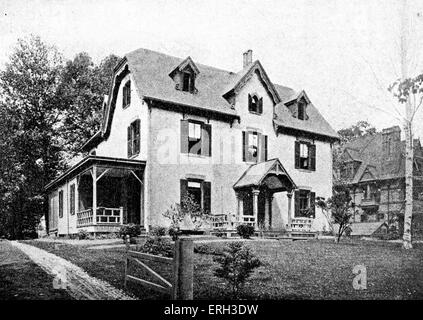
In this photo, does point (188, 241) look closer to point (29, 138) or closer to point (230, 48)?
point (230, 48)

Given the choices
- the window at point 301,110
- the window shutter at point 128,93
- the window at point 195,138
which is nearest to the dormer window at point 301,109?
the window at point 301,110

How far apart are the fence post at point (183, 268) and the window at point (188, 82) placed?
15.4 m

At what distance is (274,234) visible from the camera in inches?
814

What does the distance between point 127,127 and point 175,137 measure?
9.64 feet

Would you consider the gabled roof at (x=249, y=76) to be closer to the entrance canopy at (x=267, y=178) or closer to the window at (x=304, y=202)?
the entrance canopy at (x=267, y=178)

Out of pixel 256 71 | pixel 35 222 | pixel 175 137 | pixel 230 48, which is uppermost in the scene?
pixel 256 71

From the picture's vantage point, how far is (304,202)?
969 inches

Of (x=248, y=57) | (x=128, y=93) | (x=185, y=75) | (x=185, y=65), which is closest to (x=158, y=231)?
(x=128, y=93)

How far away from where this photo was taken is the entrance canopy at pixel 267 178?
20.5m

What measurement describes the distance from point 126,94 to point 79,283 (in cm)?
1476

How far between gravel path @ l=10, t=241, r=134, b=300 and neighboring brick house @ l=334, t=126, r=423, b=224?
2483 centimetres

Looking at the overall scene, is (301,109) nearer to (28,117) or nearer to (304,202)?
(304,202)
